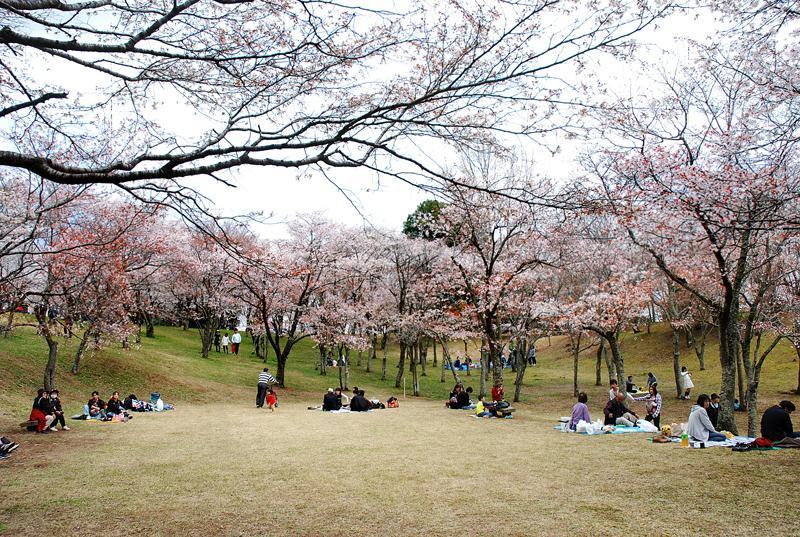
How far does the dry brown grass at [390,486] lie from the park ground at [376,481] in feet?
0.10

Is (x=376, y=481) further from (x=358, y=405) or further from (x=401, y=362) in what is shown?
(x=401, y=362)

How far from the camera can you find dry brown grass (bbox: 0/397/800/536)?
5656mm

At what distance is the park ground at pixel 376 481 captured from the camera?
569cm

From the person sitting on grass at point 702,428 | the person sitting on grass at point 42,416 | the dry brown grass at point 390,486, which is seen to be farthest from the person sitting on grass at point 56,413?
the person sitting on grass at point 702,428

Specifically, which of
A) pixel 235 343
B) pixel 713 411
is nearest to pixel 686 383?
pixel 713 411

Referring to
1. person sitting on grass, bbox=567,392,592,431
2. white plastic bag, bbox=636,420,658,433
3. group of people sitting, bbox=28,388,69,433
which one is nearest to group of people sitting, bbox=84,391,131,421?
group of people sitting, bbox=28,388,69,433

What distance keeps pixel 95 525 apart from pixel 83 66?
499 centimetres

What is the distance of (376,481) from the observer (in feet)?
25.2

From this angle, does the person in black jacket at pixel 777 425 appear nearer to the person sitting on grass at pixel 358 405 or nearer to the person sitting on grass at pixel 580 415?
the person sitting on grass at pixel 580 415

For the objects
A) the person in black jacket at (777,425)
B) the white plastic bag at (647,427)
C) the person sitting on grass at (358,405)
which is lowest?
the person sitting on grass at (358,405)

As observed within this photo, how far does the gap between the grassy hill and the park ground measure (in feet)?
14.6

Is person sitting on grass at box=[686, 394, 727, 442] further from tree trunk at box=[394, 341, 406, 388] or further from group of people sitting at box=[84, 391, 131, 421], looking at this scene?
tree trunk at box=[394, 341, 406, 388]

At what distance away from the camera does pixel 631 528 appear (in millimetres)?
5426

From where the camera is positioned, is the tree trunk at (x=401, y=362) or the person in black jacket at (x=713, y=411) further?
the tree trunk at (x=401, y=362)
